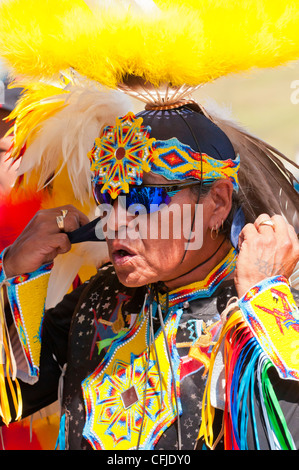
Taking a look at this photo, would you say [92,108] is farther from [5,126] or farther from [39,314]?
[5,126]

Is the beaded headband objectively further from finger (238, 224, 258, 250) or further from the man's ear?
finger (238, 224, 258, 250)

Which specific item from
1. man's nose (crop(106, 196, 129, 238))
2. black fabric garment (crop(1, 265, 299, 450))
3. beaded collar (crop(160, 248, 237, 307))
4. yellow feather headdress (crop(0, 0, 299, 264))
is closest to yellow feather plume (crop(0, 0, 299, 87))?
yellow feather headdress (crop(0, 0, 299, 264))

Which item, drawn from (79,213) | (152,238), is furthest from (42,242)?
(152,238)

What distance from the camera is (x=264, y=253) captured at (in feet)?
7.23

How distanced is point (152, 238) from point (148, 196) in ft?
0.47

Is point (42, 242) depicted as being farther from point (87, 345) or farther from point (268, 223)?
point (268, 223)

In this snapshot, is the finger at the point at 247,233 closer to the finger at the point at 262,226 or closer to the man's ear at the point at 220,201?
the finger at the point at 262,226

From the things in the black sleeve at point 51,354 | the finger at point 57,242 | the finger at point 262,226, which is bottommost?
the black sleeve at point 51,354

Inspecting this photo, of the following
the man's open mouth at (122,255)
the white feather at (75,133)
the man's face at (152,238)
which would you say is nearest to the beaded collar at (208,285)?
the man's face at (152,238)

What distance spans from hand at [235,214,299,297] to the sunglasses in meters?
0.27

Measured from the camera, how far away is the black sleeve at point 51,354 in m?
2.68

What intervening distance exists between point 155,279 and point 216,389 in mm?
437

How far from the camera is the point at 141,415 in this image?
91.0 inches
